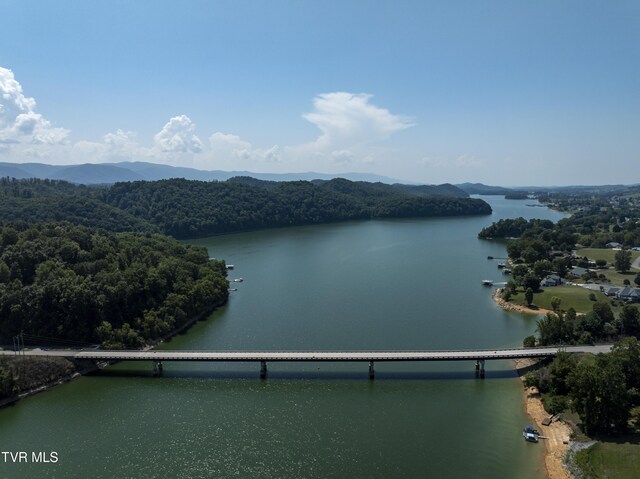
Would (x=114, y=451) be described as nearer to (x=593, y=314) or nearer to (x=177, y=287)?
(x=177, y=287)

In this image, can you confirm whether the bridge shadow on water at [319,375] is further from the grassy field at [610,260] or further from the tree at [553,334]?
the grassy field at [610,260]

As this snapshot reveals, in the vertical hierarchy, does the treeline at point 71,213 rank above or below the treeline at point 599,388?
above

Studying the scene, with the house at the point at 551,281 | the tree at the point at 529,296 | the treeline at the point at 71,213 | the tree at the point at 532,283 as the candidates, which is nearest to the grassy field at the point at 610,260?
the house at the point at 551,281

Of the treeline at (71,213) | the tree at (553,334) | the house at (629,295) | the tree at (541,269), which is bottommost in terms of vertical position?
the tree at (553,334)

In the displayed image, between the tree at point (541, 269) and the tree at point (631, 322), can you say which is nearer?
the tree at point (631, 322)

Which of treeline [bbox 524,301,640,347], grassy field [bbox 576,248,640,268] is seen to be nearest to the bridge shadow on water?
treeline [bbox 524,301,640,347]
